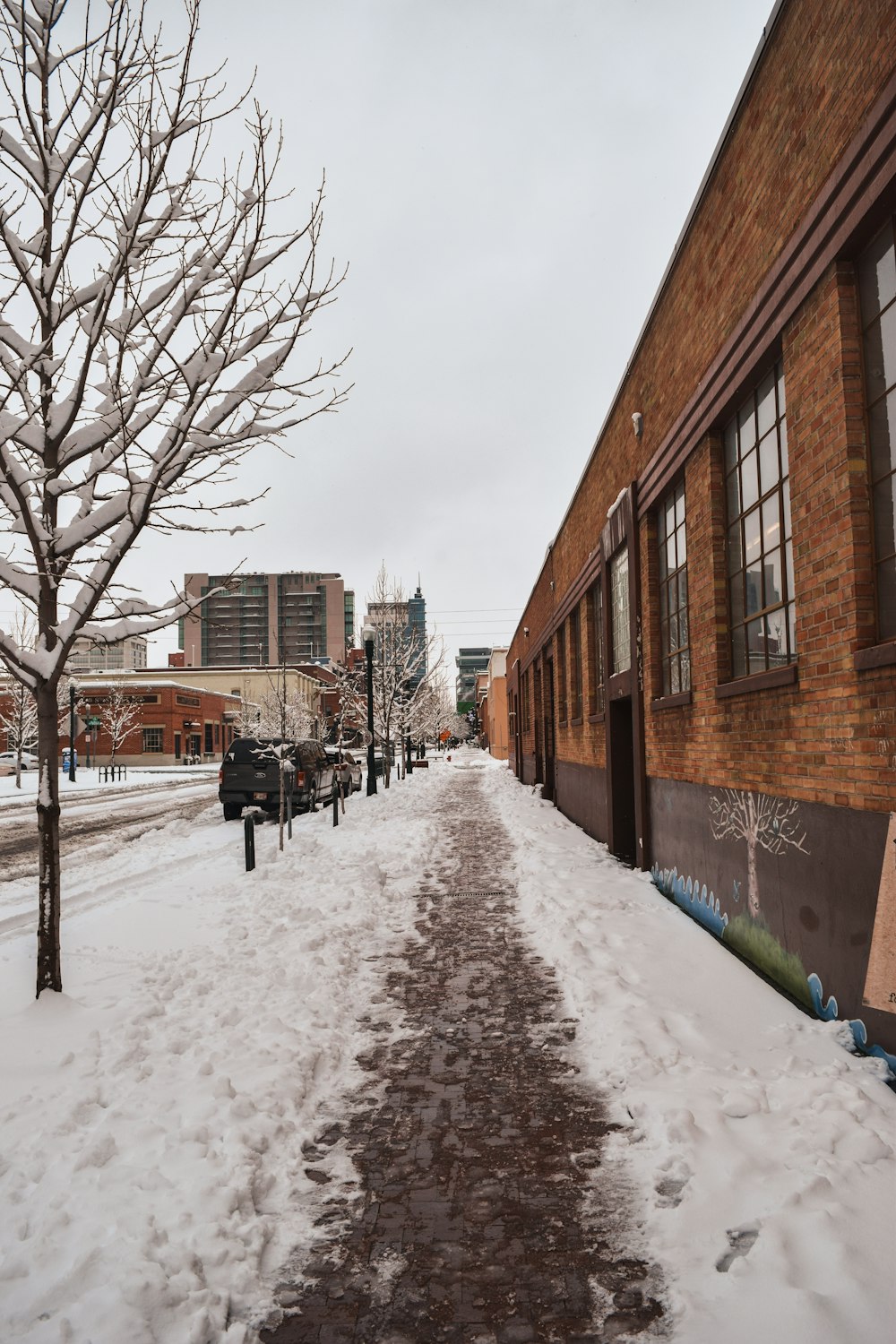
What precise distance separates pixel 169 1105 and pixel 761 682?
443 centimetres

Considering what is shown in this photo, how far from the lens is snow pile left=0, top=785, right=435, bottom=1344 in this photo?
8.41 feet

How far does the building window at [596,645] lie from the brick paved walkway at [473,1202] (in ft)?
27.2

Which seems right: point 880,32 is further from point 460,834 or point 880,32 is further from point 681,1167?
point 460,834

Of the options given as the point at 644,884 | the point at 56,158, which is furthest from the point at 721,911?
the point at 56,158

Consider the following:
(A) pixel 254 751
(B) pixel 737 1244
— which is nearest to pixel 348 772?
(A) pixel 254 751

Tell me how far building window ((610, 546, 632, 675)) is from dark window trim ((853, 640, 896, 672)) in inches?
242

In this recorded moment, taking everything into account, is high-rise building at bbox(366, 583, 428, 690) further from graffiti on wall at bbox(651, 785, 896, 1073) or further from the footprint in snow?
the footprint in snow

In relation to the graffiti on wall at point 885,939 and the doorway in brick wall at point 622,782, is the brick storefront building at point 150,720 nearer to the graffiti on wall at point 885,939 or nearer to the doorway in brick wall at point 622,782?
the doorway in brick wall at point 622,782

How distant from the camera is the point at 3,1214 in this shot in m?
2.89

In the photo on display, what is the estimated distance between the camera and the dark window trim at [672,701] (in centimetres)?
767

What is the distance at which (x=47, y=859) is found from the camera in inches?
203

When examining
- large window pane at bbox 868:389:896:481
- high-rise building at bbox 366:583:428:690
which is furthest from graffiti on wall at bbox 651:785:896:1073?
high-rise building at bbox 366:583:428:690

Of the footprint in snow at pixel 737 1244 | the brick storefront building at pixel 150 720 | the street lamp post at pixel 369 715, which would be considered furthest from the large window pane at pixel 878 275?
the brick storefront building at pixel 150 720

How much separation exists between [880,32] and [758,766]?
13.9 ft
